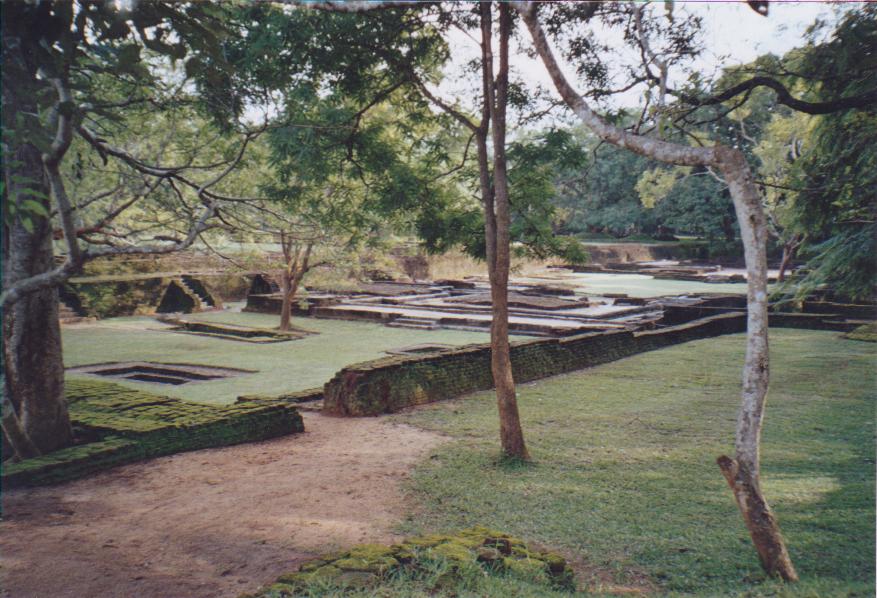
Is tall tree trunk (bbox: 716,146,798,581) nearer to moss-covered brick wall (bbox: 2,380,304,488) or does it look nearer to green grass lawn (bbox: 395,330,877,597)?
green grass lawn (bbox: 395,330,877,597)

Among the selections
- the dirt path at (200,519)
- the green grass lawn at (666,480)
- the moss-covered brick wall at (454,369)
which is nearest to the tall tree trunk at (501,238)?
the green grass lawn at (666,480)

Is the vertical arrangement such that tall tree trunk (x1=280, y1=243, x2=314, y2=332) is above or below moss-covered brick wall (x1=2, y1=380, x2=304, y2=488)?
above

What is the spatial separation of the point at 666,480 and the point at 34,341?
5942mm

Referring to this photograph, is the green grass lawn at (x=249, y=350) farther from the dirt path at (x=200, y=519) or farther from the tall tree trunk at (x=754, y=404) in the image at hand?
the tall tree trunk at (x=754, y=404)

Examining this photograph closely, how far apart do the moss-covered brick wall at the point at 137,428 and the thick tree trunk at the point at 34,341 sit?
42cm

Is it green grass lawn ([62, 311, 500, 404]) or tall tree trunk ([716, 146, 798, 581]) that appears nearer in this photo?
tall tree trunk ([716, 146, 798, 581])

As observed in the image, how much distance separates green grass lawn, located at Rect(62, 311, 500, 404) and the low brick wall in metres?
2.31

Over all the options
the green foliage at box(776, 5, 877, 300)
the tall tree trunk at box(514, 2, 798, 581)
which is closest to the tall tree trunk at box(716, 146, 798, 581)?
the tall tree trunk at box(514, 2, 798, 581)

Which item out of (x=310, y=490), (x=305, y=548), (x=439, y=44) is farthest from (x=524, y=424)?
(x=439, y=44)

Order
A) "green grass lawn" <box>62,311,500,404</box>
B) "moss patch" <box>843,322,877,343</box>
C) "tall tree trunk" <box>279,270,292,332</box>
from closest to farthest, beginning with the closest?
"green grass lawn" <box>62,311,500,404</box>
"moss patch" <box>843,322,877,343</box>
"tall tree trunk" <box>279,270,292,332</box>

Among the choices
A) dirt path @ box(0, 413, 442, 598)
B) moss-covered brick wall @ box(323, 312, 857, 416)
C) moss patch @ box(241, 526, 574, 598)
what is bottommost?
dirt path @ box(0, 413, 442, 598)

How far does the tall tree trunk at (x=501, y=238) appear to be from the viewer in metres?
6.38

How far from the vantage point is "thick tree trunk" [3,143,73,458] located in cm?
609

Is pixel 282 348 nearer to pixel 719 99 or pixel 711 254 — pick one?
pixel 719 99
